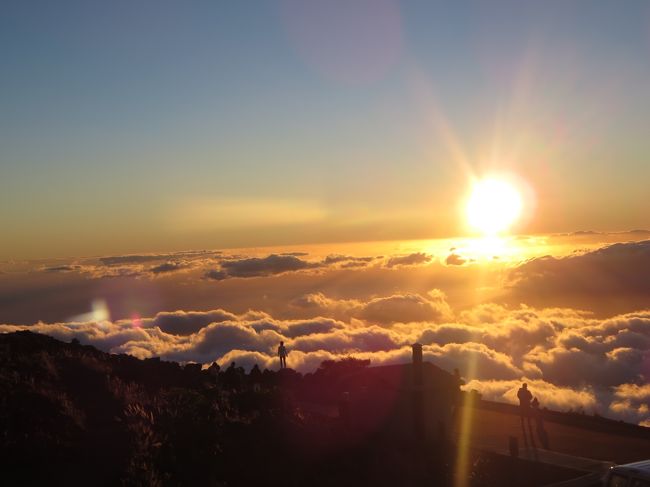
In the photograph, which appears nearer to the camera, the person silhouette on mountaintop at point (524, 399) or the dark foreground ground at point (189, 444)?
the dark foreground ground at point (189, 444)

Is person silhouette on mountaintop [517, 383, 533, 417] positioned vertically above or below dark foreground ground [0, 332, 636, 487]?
below

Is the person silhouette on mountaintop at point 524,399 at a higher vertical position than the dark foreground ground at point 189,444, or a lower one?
lower

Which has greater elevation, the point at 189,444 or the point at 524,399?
the point at 189,444

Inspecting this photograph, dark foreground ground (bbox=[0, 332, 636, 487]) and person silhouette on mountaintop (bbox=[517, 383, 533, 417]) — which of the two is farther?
person silhouette on mountaintop (bbox=[517, 383, 533, 417])

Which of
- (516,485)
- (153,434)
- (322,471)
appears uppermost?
(153,434)

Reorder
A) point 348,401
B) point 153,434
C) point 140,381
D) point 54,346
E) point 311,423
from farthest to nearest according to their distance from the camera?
point 54,346
point 140,381
point 348,401
point 311,423
point 153,434

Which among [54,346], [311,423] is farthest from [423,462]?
[54,346]

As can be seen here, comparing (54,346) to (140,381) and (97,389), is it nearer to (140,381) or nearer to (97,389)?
(140,381)

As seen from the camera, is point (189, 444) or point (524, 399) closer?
point (189, 444)
